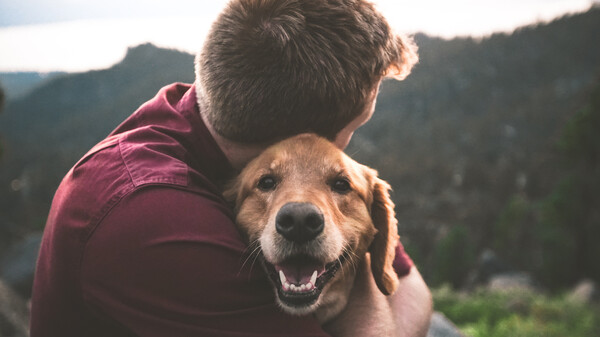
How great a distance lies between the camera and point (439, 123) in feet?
484

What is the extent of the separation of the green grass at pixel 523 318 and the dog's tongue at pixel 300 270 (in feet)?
24.7

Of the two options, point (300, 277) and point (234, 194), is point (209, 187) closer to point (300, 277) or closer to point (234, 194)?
point (234, 194)

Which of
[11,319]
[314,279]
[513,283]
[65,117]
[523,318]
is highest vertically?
[314,279]

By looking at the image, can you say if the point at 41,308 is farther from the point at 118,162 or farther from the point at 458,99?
the point at 458,99

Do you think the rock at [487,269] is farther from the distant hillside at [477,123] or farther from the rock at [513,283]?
the distant hillside at [477,123]

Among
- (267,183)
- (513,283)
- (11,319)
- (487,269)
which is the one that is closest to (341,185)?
(267,183)

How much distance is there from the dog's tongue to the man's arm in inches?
14.4

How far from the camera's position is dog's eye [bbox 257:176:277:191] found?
Answer: 8.89 feet

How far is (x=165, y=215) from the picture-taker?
6.01 feet

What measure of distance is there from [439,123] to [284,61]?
154 metres

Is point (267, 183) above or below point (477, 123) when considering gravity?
above

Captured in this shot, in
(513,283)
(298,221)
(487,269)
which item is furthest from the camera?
(487,269)

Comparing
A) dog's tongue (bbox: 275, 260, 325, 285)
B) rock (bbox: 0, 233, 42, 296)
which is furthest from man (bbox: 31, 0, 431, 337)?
rock (bbox: 0, 233, 42, 296)

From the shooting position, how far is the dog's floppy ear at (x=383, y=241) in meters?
2.85
